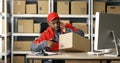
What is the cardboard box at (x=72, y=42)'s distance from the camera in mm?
3105

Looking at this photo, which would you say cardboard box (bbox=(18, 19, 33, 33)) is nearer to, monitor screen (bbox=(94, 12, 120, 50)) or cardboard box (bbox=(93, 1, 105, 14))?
cardboard box (bbox=(93, 1, 105, 14))

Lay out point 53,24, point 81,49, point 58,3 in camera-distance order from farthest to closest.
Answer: point 58,3 < point 53,24 < point 81,49

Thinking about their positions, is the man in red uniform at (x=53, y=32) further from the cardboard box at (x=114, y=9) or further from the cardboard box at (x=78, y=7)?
the cardboard box at (x=114, y=9)

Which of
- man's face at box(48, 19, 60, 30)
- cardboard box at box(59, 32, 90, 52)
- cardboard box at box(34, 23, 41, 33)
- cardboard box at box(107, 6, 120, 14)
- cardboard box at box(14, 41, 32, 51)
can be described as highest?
cardboard box at box(107, 6, 120, 14)

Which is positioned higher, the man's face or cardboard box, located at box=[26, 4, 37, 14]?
cardboard box, located at box=[26, 4, 37, 14]

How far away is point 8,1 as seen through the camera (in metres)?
5.36

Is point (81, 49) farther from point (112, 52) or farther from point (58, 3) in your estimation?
point (58, 3)

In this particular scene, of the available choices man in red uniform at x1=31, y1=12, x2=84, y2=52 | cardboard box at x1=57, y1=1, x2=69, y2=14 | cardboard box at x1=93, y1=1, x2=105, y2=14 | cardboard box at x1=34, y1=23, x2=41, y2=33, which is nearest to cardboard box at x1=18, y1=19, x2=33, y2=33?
cardboard box at x1=34, y1=23, x2=41, y2=33

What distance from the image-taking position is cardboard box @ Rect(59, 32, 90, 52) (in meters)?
3.11

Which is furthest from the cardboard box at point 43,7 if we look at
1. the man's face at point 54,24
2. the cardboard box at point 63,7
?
the man's face at point 54,24

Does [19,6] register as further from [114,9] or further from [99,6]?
[114,9]

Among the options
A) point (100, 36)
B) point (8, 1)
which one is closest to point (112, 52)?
point (100, 36)

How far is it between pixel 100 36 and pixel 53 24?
3.38 feet

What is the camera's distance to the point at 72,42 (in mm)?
3078
